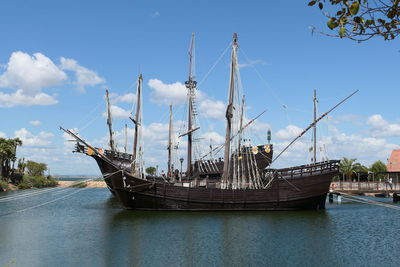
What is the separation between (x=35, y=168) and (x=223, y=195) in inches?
2696

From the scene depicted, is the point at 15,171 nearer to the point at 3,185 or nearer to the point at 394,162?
the point at 3,185

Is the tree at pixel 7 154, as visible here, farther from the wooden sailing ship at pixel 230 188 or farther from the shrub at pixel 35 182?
the wooden sailing ship at pixel 230 188

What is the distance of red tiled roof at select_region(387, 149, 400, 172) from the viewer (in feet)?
201

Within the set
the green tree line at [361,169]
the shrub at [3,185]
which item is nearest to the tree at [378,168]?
the green tree line at [361,169]

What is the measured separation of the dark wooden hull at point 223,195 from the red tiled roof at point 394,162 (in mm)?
29475

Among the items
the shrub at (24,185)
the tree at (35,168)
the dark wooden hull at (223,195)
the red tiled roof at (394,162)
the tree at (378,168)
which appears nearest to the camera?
the dark wooden hull at (223,195)

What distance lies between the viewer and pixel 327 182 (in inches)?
1448

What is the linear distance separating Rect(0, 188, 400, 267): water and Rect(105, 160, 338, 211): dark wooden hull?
49.1 inches

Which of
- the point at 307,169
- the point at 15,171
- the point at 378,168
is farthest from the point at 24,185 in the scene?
the point at 378,168

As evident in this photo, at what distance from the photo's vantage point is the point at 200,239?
23.2m

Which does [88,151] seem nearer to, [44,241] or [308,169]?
[44,241]

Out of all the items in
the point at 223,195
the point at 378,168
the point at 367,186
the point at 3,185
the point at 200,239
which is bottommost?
the point at 200,239

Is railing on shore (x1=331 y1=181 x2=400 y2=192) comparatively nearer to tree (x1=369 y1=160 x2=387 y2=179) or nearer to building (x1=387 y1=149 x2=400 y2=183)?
building (x1=387 y1=149 x2=400 y2=183)

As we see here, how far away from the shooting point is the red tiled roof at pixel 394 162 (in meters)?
61.1
